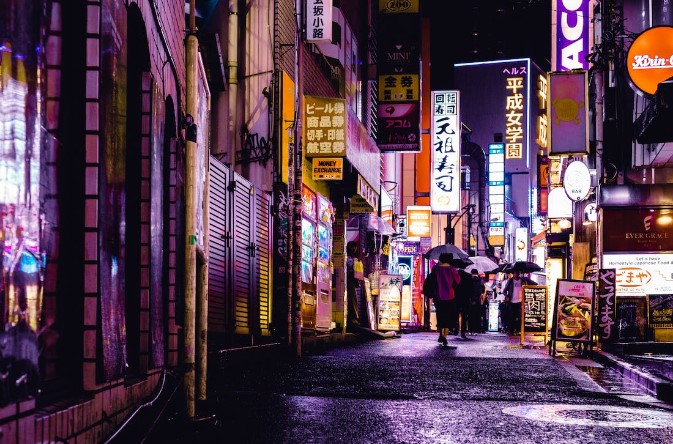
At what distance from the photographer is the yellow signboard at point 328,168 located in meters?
20.0

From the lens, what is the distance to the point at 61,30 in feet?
14.6

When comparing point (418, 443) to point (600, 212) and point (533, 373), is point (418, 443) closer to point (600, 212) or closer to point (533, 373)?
point (533, 373)

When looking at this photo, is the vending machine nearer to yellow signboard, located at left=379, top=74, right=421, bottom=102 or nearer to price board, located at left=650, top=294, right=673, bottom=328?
yellow signboard, located at left=379, top=74, right=421, bottom=102

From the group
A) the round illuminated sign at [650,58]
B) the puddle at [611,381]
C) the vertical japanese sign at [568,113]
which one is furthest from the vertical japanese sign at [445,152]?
the puddle at [611,381]

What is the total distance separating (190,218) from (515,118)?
61989 mm

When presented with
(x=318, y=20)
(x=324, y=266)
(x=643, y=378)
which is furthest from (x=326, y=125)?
(x=643, y=378)

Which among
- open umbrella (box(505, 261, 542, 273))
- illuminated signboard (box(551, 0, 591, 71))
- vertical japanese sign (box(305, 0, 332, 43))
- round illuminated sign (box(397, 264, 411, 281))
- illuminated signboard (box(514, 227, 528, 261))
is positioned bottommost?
round illuminated sign (box(397, 264, 411, 281))

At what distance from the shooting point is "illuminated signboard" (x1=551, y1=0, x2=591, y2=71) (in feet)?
84.4

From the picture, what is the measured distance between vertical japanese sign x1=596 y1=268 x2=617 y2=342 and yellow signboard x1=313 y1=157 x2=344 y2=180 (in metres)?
6.28

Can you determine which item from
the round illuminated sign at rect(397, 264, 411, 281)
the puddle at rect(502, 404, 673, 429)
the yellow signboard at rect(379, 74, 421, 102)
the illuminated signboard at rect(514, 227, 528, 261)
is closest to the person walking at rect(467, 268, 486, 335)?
the round illuminated sign at rect(397, 264, 411, 281)

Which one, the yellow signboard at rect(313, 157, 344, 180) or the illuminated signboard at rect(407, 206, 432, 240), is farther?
the illuminated signboard at rect(407, 206, 432, 240)

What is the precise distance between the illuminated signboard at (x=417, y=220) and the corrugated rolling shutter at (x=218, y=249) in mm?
25006

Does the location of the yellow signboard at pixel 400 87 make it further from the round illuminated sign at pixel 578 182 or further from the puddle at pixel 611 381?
the puddle at pixel 611 381

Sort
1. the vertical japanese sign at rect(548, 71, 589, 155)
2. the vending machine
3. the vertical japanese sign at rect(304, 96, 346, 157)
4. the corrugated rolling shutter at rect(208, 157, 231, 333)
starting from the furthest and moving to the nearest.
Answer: the vertical japanese sign at rect(548, 71, 589, 155) < the vending machine < the vertical japanese sign at rect(304, 96, 346, 157) < the corrugated rolling shutter at rect(208, 157, 231, 333)
